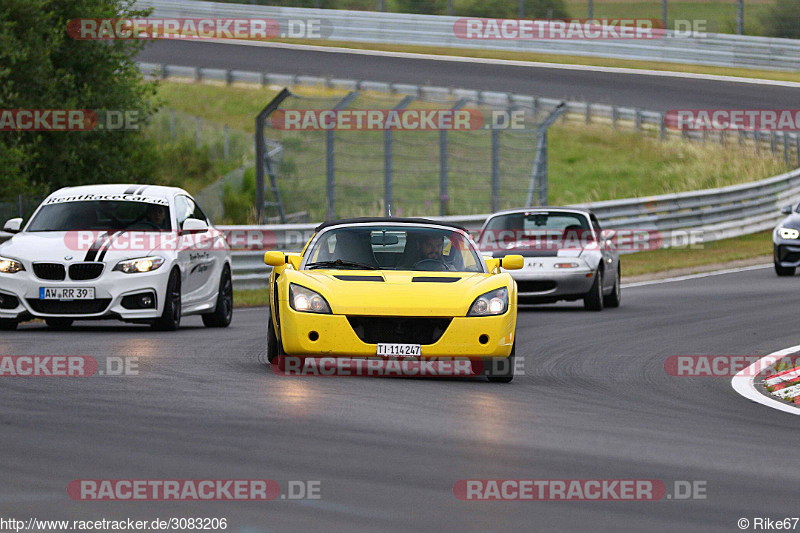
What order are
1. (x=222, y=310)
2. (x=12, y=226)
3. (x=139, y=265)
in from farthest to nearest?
(x=222, y=310)
(x=12, y=226)
(x=139, y=265)

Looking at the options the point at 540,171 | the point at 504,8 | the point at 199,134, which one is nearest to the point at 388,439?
the point at 540,171

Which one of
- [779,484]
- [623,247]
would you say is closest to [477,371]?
[779,484]

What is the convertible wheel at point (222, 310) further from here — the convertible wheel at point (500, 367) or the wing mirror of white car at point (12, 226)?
the convertible wheel at point (500, 367)

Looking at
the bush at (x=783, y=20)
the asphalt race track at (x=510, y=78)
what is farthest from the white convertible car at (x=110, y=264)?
the bush at (x=783, y=20)

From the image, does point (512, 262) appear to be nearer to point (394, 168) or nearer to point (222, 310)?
point (222, 310)

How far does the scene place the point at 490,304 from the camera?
10609 mm

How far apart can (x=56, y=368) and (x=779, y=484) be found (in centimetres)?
591

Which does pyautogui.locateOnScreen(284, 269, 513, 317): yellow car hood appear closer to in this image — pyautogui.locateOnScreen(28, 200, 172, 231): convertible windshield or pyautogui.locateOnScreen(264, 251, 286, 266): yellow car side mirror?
pyautogui.locateOnScreen(264, 251, 286, 266): yellow car side mirror

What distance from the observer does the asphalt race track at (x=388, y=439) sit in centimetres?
602

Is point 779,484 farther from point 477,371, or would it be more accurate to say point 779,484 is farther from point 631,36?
point 631,36

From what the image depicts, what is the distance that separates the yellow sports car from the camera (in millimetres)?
10336

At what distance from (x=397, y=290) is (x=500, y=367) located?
990 millimetres

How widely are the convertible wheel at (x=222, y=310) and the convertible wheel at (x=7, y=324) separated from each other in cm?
223

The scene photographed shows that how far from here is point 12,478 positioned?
6.50m
